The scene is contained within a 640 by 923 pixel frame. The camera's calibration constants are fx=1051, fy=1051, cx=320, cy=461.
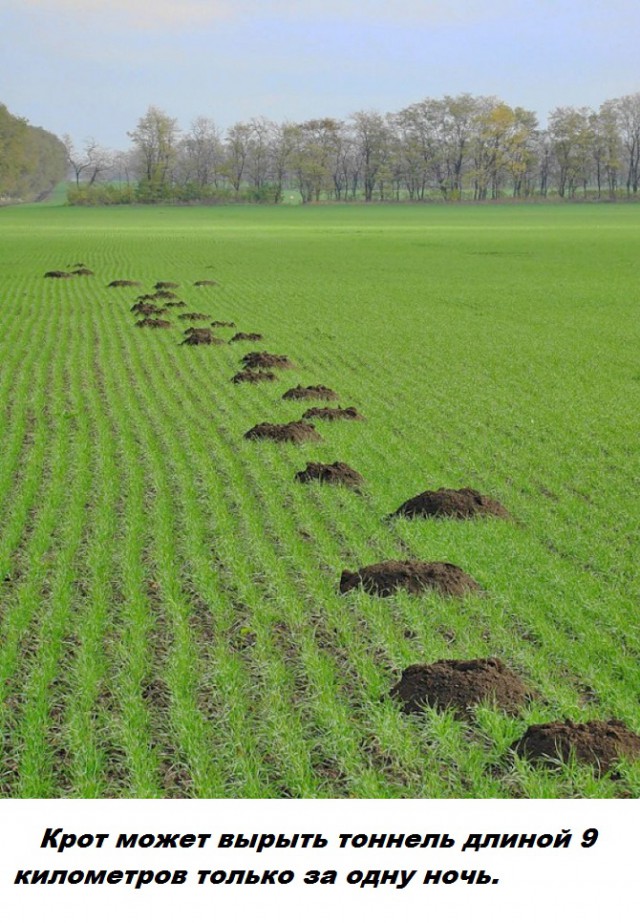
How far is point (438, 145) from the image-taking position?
17225 centimetres

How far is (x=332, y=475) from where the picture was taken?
1184 cm

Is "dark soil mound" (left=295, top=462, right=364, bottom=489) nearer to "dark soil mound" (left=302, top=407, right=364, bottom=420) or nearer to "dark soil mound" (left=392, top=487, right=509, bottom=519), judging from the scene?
"dark soil mound" (left=392, top=487, right=509, bottom=519)

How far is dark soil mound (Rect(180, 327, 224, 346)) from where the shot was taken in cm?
2232

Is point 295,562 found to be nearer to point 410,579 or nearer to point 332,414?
point 410,579

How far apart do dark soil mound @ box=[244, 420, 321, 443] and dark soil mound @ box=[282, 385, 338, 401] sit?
2512 millimetres

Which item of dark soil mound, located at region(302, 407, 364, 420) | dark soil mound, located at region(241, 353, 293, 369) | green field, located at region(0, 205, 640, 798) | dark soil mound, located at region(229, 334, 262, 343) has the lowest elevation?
green field, located at region(0, 205, 640, 798)

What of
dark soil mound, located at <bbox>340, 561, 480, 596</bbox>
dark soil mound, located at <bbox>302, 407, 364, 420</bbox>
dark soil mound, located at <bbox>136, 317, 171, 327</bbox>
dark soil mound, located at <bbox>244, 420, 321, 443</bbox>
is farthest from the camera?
dark soil mound, located at <bbox>136, 317, 171, 327</bbox>

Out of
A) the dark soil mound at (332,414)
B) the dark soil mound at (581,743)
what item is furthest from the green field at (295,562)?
the dark soil mound at (332,414)

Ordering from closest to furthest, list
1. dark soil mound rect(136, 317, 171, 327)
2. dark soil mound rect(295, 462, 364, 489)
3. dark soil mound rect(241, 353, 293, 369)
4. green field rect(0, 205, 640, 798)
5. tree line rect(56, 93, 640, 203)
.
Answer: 1. green field rect(0, 205, 640, 798)
2. dark soil mound rect(295, 462, 364, 489)
3. dark soil mound rect(241, 353, 293, 369)
4. dark soil mound rect(136, 317, 171, 327)
5. tree line rect(56, 93, 640, 203)

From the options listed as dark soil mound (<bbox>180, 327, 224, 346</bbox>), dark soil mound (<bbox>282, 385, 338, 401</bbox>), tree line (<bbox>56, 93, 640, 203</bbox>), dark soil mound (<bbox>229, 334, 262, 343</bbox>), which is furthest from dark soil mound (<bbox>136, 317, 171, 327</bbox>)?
tree line (<bbox>56, 93, 640, 203</bbox>)

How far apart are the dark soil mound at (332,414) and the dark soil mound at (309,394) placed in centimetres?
140

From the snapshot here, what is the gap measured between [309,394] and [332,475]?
5.24m

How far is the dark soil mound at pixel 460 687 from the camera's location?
6520 millimetres

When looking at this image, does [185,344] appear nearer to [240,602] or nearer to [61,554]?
[61,554]
